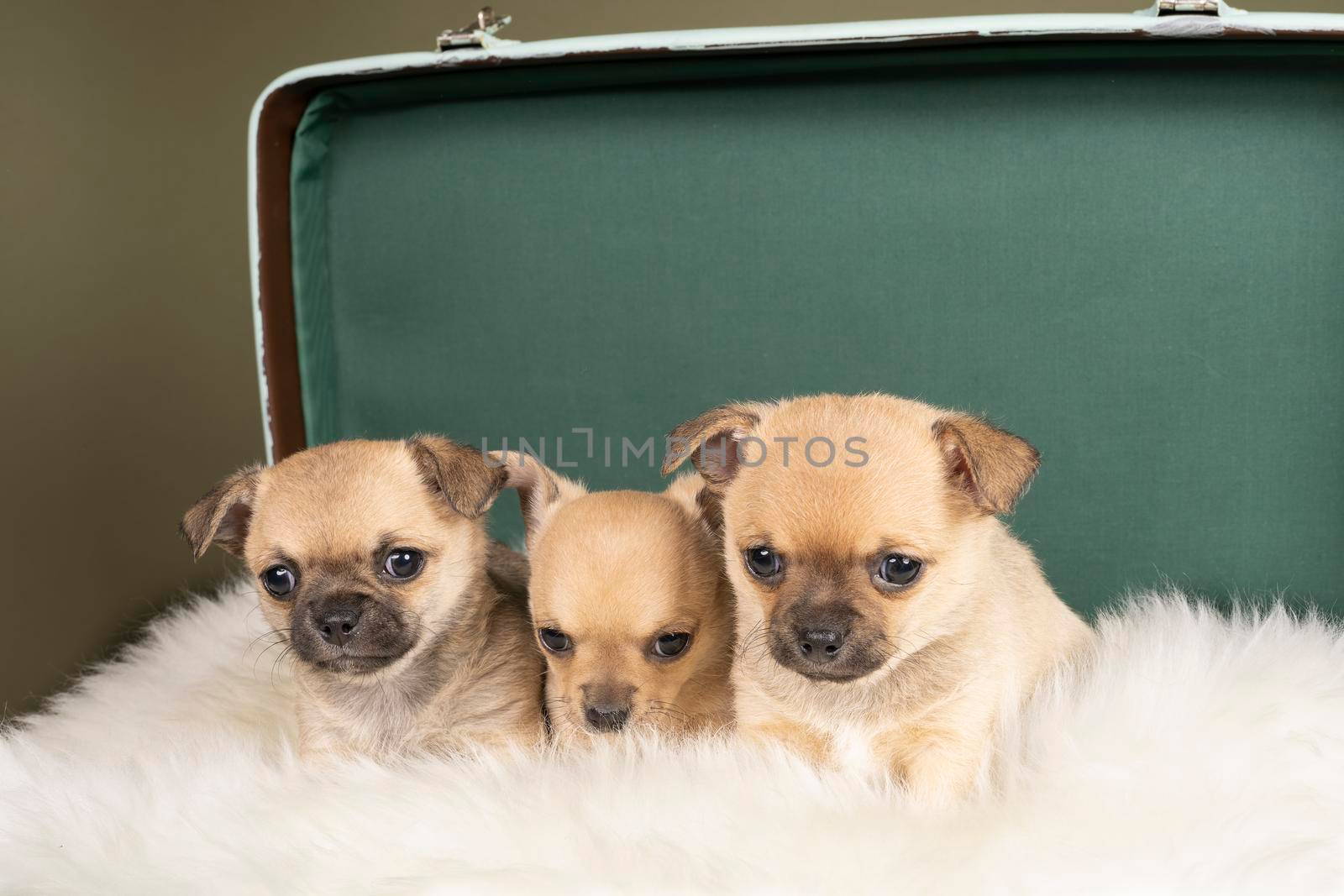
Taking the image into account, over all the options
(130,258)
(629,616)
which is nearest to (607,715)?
(629,616)

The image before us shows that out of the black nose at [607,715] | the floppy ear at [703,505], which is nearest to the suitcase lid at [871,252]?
the floppy ear at [703,505]

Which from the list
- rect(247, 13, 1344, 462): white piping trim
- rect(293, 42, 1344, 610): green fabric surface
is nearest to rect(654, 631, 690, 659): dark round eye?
rect(293, 42, 1344, 610): green fabric surface

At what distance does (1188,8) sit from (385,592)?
1.79m

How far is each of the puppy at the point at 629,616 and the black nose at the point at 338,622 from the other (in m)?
0.30

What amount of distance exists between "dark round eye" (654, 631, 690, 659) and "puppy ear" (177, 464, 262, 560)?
30.1 inches

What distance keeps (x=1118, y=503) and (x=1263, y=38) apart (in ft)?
3.30

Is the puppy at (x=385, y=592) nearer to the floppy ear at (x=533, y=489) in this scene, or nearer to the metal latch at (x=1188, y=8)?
the floppy ear at (x=533, y=489)

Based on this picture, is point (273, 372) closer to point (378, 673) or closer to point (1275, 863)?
point (378, 673)

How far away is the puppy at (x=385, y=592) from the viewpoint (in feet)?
6.10

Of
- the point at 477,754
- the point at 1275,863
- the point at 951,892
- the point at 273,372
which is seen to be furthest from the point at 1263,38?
the point at 273,372

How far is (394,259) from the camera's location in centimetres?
288

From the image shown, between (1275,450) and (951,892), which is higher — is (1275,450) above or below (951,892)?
above

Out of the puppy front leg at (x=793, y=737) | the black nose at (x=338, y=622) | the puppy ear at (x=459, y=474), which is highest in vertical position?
the puppy ear at (x=459, y=474)

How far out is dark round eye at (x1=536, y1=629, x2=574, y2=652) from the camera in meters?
1.91
